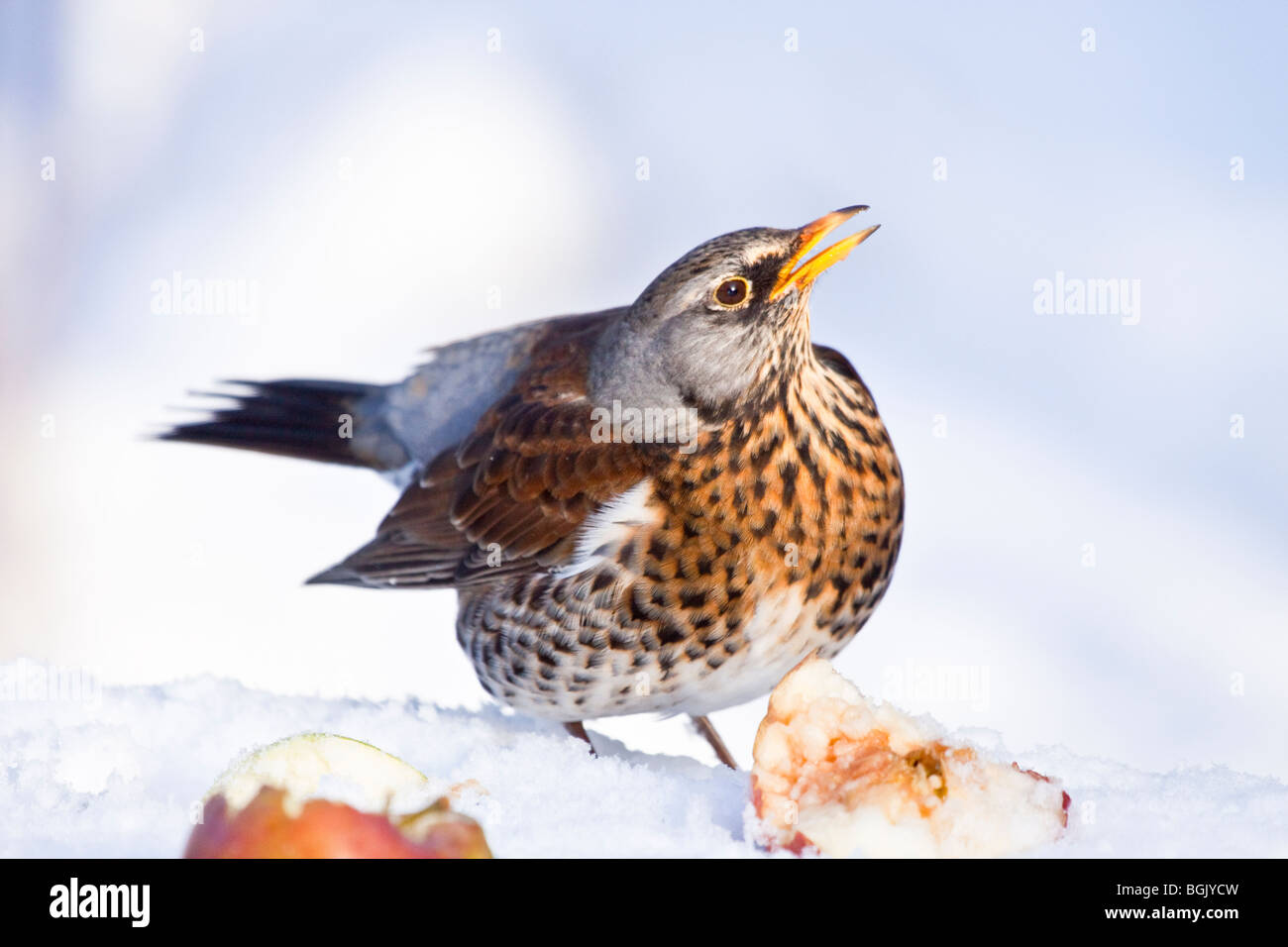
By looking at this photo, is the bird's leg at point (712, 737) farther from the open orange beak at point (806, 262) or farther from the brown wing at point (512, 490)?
the open orange beak at point (806, 262)

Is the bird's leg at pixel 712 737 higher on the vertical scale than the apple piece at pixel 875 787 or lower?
lower

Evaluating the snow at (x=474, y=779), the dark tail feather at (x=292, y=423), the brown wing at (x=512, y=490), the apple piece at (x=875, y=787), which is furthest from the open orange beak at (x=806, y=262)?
the dark tail feather at (x=292, y=423)

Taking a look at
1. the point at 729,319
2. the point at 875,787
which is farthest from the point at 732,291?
the point at 875,787

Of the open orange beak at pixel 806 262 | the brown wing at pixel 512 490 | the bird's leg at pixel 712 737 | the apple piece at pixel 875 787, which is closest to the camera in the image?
the apple piece at pixel 875 787
